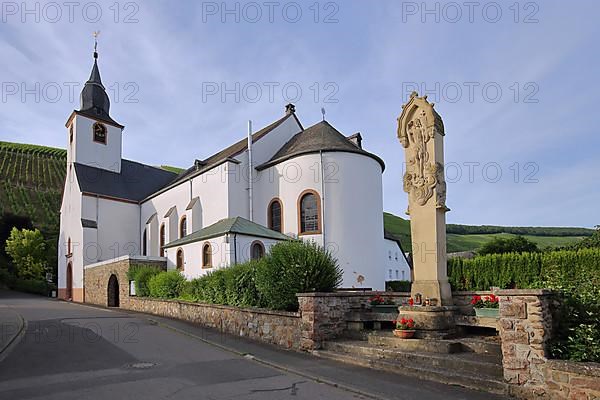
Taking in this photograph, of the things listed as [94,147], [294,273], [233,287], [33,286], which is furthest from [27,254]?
[294,273]

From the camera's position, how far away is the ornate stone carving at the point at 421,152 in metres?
10.1

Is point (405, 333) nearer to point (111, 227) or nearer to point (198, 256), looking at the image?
point (198, 256)

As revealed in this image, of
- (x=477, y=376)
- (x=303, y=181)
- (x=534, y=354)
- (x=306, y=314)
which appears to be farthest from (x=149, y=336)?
(x=303, y=181)

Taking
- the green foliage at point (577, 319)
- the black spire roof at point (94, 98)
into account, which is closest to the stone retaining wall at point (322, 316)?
the green foliage at point (577, 319)

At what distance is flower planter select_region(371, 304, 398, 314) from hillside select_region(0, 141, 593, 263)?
47.9 m

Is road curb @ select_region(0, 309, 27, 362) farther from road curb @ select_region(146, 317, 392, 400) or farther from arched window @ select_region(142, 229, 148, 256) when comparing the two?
arched window @ select_region(142, 229, 148, 256)

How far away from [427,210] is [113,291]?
77.1 ft

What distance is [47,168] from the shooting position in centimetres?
8425

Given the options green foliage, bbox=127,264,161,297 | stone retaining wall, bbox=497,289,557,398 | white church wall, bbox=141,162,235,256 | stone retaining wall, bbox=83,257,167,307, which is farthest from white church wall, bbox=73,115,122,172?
stone retaining wall, bbox=497,289,557,398

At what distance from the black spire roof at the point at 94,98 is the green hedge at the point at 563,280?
3127cm

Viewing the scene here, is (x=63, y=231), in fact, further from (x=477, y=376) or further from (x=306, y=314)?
(x=477, y=376)

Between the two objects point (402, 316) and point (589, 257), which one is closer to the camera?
point (402, 316)

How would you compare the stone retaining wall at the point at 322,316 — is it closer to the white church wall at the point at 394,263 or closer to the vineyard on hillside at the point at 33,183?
the white church wall at the point at 394,263

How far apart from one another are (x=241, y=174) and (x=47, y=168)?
7188 cm
